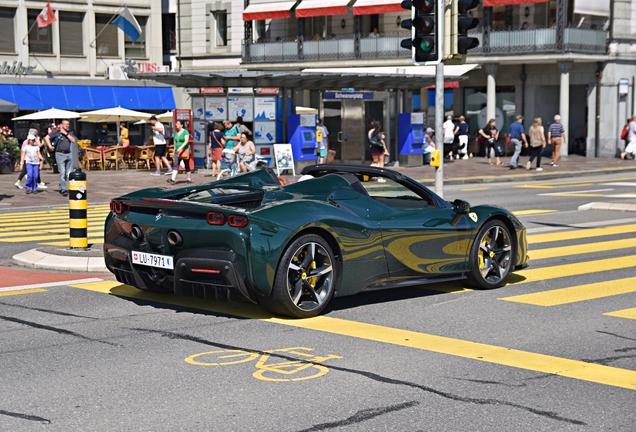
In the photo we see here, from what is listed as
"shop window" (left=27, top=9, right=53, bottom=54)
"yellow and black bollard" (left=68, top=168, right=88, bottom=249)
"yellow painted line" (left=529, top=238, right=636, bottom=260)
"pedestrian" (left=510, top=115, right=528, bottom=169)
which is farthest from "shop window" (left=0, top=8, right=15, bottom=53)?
"yellow painted line" (left=529, top=238, right=636, bottom=260)

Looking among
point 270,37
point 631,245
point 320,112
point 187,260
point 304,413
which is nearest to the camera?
point 304,413

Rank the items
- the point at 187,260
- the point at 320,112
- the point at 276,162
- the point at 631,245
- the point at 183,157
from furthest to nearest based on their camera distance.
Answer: the point at 320,112 → the point at 276,162 → the point at 183,157 → the point at 631,245 → the point at 187,260

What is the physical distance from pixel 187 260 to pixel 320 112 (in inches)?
1025

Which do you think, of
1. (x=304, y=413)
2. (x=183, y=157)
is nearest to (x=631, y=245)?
(x=304, y=413)

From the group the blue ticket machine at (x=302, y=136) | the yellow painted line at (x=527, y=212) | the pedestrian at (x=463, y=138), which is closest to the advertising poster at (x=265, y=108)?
the blue ticket machine at (x=302, y=136)

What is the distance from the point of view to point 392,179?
9234 mm

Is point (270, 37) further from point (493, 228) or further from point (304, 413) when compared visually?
point (304, 413)

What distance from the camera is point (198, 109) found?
3108cm

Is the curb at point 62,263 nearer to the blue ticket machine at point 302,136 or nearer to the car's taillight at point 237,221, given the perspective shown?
the car's taillight at point 237,221

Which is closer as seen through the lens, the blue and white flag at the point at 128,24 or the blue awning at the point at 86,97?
the blue awning at the point at 86,97

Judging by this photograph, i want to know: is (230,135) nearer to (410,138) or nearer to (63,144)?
(63,144)

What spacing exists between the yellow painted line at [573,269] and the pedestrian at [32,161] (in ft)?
51.0

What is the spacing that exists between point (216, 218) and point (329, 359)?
5.60 ft

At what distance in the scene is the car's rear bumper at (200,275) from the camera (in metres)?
7.68
